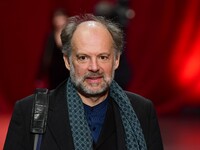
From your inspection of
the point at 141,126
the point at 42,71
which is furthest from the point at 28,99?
the point at 42,71

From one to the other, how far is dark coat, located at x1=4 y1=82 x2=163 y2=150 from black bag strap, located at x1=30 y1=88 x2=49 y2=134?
0.03m

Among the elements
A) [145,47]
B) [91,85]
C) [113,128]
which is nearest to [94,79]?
[91,85]

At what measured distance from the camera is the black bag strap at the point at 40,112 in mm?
2580

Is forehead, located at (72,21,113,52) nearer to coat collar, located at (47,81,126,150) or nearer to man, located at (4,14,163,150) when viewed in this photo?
man, located at (4,14,163,150)

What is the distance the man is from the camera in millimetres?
2629

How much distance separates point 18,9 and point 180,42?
2.20 metres

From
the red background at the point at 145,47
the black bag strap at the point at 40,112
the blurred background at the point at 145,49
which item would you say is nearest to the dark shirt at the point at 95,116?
the black bag strap at the point at 40,112

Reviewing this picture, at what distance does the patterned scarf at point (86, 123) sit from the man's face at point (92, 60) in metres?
0.07

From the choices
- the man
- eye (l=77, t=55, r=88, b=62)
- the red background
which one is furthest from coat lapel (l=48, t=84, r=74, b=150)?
the red background

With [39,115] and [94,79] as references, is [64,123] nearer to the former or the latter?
[39,115]

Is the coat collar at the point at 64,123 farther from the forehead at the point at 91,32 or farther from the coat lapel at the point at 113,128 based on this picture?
the forehead at the point at 91,32

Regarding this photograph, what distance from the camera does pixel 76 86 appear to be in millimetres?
2709

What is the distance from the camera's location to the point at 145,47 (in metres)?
8.58

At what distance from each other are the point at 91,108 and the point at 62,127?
6.9 inches
